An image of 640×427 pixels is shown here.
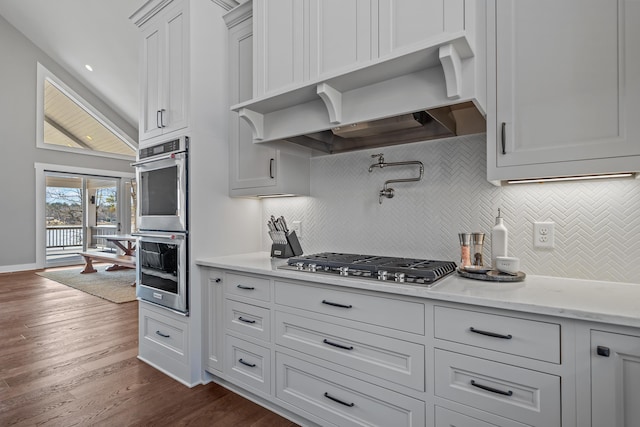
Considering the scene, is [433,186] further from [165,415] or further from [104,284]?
[104,284]

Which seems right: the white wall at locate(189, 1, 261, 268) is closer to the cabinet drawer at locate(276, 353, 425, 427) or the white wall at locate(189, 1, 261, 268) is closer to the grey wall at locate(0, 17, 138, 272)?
the cabinet drawer at locate(276, 353, 425, 427)

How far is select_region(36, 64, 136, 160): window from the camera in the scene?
6.96 metres

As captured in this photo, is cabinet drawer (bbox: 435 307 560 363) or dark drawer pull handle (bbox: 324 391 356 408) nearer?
cabinet drawer (bbox: 435 307 560 363)

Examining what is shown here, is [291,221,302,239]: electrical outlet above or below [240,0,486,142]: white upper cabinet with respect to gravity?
below

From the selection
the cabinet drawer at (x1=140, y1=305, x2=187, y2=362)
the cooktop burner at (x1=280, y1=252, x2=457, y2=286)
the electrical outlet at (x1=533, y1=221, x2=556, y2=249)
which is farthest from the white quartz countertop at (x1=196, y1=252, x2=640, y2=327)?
the cabinet drawer at (x1=140, y1=305, x2=187, y2=362)

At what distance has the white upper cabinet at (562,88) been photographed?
1.18 metres

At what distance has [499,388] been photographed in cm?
121

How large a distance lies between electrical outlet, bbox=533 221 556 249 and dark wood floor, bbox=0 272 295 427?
160 cm

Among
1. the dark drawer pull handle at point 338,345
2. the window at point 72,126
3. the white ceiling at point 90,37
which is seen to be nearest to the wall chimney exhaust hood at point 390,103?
the dark drawer pull handle at point 338,345

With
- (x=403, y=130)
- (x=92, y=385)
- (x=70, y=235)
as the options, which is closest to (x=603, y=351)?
(x=403, y=130)

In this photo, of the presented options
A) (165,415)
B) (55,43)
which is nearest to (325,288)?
(165,415)

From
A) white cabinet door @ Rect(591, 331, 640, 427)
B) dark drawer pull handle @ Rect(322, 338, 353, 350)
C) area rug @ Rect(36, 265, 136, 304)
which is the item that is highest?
white cabinet door @ Rect(591, 331, 640, 427)

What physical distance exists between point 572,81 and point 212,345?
2.38 m

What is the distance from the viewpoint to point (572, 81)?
1.27 m
